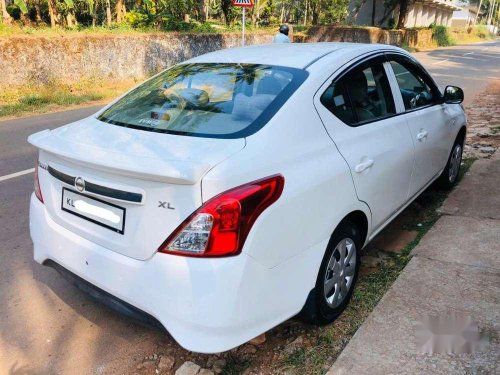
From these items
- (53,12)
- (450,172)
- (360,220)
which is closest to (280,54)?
(360,220)

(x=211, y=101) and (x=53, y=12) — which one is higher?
(x=53, y=12)

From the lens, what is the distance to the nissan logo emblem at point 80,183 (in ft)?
7.97

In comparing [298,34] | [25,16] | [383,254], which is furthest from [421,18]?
[383,254]

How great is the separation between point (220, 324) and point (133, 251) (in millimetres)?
543

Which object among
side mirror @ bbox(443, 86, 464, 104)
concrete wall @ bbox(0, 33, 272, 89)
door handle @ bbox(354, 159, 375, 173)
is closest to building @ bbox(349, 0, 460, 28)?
concrete wall @ bbox(0, 33, 272, 89)

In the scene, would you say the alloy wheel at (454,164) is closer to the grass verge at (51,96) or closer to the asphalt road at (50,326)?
the asphalt road at (50,326)

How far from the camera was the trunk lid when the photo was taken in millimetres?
2168

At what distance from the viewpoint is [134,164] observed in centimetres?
223

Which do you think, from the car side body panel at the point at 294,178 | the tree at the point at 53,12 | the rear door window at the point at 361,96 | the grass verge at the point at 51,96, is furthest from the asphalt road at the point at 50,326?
the tree at the point at 53,12

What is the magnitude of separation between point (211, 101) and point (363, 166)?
3.36ft

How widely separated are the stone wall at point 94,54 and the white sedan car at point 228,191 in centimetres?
1009

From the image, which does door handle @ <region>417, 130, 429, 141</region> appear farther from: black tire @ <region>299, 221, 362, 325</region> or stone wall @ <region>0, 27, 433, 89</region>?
stone wall @ <region>0, 27, 433, 89</region>

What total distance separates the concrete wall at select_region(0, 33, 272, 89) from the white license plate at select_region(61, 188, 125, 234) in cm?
1074

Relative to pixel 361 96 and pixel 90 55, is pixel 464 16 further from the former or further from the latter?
pixel 361 96
